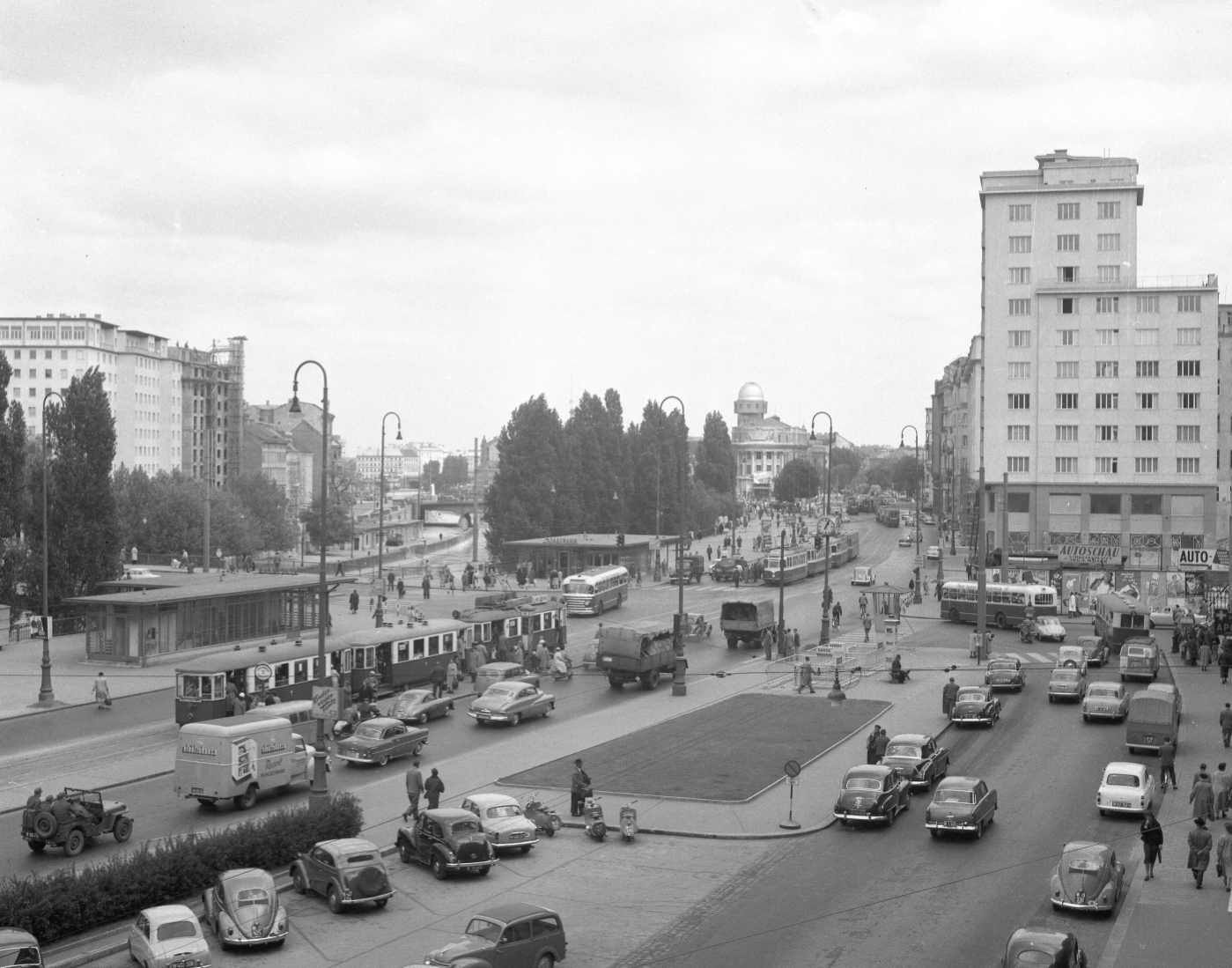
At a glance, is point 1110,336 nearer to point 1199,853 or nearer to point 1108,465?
point 1108,465

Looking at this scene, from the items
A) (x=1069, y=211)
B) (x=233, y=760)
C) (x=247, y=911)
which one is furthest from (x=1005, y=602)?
(x=247, y=911)

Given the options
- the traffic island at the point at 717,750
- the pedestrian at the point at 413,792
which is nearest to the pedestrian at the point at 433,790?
the pedestrian at the point at 413,792

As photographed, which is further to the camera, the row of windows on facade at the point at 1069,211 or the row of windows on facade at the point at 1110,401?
the row of windows on facade at the point at 1069,211

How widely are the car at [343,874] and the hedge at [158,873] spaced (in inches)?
39.0

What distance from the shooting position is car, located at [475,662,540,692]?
45.7m

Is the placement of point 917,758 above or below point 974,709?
above

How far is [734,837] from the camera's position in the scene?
28297 mm

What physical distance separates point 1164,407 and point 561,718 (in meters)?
67.1

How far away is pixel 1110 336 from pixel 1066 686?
5724 centimetres

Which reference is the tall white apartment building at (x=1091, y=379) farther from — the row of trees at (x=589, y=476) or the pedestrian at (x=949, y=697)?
the pedestrian at (x=949, y=697)

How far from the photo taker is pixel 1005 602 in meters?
66.5

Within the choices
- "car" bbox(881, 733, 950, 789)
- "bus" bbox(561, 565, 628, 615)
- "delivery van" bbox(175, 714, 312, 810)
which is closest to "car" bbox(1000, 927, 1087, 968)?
"car" bbox(881, 733, 950, 789)

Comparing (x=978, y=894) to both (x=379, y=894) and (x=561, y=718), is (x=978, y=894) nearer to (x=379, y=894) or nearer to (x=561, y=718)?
(x=379, y=894)

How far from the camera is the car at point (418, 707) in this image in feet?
133
